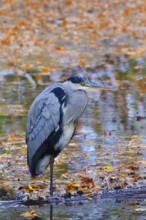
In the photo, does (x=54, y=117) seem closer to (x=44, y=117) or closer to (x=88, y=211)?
(x=44, y=117)

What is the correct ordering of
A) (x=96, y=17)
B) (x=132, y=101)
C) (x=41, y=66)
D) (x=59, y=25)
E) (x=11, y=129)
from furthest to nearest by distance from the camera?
(x=96, y=17), (x=59, y=25), (x=41, y=66), (x=132, y=101), (x=11, y=129)

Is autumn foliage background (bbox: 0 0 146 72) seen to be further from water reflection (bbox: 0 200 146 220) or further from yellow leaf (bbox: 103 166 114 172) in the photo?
water reflection (bbox: 0 200 146 220)

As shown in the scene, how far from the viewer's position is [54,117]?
7.96m

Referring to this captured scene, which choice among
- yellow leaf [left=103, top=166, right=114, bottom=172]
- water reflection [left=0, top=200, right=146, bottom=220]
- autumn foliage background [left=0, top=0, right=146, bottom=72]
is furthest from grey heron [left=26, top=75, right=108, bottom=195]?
autumn foliage background [left=0, top=0, right=146, bottom=72]

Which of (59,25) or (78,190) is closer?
(78,190)

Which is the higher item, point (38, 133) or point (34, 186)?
point (38, 133)

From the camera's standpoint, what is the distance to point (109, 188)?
8.38 metres

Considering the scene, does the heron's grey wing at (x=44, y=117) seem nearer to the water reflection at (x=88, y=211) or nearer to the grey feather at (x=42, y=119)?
the grey feather at (x=42, y=119)

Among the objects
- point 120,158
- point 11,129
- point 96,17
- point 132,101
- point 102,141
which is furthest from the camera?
point 96,17

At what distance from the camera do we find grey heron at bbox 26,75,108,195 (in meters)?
7.96

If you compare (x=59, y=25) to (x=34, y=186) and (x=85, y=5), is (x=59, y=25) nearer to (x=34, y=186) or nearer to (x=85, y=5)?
(x=85, y=5)

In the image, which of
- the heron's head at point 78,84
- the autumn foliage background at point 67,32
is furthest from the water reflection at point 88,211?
the autumn foliage background at point 67,32

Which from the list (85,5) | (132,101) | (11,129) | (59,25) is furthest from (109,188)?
(85,5)

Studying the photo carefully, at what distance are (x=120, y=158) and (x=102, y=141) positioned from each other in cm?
96
